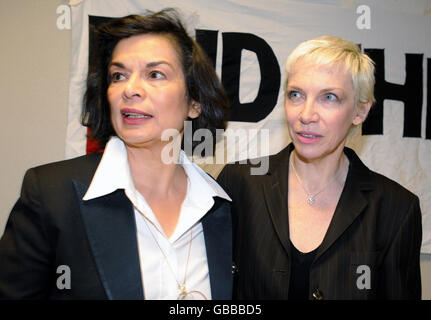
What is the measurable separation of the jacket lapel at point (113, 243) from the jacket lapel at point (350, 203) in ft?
2.15

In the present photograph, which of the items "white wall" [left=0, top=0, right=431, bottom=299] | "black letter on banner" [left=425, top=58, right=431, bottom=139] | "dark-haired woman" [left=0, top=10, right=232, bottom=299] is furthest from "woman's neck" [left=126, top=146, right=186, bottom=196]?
"black letter on banner" [left=425, top=58, right=431, bottom=139]

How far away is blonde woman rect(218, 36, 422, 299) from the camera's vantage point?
1.42m

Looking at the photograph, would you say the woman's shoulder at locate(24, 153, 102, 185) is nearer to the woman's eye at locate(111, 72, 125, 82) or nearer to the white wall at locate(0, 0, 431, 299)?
the woman's eye at locate(111, 72, 125, 82)

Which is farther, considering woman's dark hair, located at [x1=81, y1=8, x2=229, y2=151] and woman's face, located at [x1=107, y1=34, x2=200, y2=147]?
woman's dark hair, located at [x1=81, y1=8, x2=229, y2=151]

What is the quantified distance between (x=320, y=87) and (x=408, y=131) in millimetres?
1619

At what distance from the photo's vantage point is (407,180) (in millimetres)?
2740

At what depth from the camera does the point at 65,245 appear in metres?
1.18

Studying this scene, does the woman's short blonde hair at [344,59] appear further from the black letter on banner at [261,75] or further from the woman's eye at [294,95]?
the black letter on banner at [261,75]

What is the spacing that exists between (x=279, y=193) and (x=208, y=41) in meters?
1.37

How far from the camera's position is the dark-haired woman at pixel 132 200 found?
118cm

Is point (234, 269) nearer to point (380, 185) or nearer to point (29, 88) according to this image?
point (380, 185)

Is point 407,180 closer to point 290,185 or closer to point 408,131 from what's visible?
point 408,131
